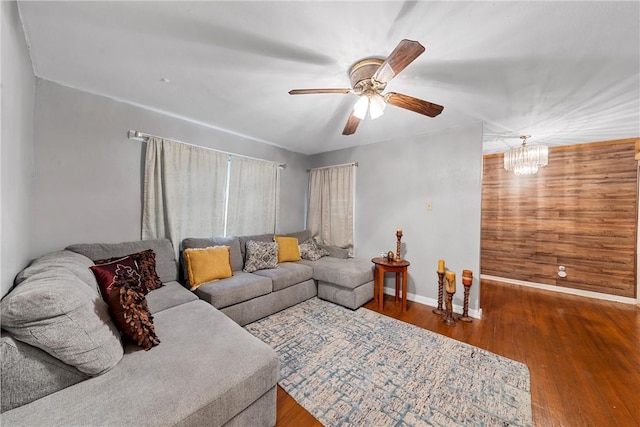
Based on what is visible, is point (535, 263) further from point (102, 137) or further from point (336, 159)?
point (102, 137)

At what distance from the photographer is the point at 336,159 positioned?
4254mm

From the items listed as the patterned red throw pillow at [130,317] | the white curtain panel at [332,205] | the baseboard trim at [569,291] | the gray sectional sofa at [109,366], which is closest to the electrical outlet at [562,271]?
the baseboard trim at [569,291]

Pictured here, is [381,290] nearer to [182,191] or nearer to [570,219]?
[182,191]

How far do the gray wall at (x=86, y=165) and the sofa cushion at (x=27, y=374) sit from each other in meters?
1.70

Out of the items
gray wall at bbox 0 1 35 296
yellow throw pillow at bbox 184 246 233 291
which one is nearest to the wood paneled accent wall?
yellow throw pillow at bbox 184 246 233 291

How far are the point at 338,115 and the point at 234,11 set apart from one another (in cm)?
153

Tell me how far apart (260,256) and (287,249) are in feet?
1.75

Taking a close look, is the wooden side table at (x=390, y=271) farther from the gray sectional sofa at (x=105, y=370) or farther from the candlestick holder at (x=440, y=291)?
the gray sectional sofa at (x=105, y=370)

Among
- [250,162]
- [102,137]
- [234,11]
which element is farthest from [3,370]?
[250,162]

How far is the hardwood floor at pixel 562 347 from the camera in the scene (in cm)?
150

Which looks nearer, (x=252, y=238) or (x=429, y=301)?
(x=429, y=301)

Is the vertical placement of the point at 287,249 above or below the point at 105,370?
above

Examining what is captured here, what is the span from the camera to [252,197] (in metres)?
3.65

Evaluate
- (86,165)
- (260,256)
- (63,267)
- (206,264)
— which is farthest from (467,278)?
(86,165)
